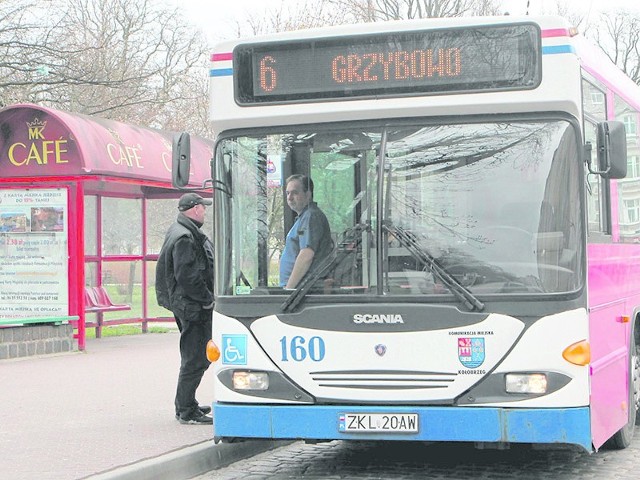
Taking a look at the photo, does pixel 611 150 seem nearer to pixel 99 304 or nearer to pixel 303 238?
pixel 303 238

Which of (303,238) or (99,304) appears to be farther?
(99,304)

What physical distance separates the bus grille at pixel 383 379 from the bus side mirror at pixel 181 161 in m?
1.58

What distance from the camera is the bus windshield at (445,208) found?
24.0ft

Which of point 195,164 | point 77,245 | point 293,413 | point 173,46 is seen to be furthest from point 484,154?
point 173,46

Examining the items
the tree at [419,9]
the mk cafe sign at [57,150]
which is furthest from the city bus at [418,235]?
the tree at [419,9]

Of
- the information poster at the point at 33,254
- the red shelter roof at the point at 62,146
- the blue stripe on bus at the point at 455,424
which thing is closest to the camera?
the blue stripe on bus at the point at 455,424

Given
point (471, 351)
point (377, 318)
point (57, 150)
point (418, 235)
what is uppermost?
point (57, 150)

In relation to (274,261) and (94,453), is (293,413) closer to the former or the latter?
(274,261)

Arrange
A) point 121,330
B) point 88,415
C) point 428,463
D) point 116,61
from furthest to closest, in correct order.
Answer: point 116,61, point 121,330, point 88,415, point 428,463

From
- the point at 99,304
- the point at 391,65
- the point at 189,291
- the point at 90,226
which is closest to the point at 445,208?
the point at 391,65

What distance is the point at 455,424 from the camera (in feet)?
23.8

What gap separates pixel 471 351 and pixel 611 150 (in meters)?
1.46

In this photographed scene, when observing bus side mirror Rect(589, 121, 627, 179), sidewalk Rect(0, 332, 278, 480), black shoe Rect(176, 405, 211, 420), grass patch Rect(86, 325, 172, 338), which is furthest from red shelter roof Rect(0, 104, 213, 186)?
bus side mirror Rect(589, 121, 627, 179)

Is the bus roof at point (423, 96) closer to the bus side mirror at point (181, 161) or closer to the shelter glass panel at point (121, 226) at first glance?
the bus side mirror at point (181, 161)
